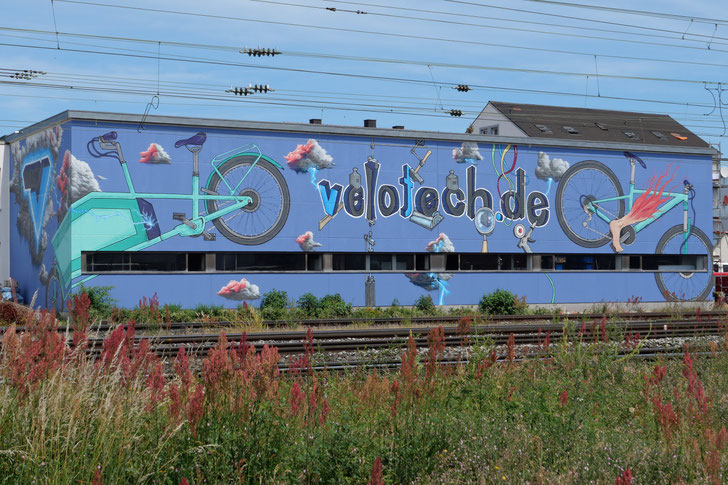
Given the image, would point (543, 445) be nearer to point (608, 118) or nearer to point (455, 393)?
point (455, 393)

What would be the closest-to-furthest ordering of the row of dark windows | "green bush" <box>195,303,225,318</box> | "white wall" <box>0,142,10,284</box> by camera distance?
"green bush" <box>195,303,225,318</box> < the row of dark windows < "white wall" <box>0,142,10,284</box>

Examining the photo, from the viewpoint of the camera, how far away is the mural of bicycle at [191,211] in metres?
26.2

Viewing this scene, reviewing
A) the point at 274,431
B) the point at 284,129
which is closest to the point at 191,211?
the point at 284,129

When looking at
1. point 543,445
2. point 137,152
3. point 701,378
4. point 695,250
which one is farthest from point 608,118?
point 543,445

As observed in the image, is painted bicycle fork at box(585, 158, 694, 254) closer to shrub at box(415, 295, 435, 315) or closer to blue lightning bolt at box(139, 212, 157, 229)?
shrub at box(415, 295, 435, 315)

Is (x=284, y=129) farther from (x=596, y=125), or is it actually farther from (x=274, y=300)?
(x=596, y=125)

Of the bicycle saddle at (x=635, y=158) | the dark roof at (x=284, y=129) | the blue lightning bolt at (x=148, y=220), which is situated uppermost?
the dark roof at (x=284, y=129)

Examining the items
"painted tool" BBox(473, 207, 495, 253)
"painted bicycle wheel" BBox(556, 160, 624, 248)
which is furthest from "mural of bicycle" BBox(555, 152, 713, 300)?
"painted tool" BBox(473, 207, 495, 253)

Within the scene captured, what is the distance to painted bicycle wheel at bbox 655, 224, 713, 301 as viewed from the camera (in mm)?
34844

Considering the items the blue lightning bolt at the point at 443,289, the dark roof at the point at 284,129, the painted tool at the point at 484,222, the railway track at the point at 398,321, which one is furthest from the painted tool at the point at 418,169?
the railway track at the point at 398,321

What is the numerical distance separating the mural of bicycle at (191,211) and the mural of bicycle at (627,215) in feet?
39.8

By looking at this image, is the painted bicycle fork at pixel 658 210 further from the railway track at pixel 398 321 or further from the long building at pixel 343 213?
the railway track at pixel 398 321

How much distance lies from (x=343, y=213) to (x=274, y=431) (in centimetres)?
2310

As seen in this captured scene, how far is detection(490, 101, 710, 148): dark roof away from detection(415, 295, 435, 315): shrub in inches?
722
